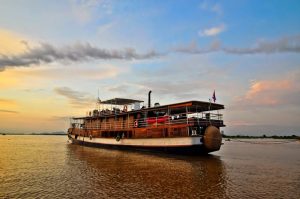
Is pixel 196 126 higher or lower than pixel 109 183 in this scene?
higher

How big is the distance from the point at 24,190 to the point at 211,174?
10.6 metres

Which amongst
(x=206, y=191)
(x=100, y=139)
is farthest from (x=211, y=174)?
(x=100, y=139)

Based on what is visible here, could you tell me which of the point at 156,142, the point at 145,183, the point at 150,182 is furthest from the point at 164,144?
the point at 145,183

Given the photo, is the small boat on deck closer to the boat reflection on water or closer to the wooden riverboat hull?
the wooden riverboat hull

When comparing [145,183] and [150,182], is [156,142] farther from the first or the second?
[145,183]

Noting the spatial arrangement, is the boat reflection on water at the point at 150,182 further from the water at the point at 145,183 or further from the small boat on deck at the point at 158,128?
the small boat on deck at the point at 158,128

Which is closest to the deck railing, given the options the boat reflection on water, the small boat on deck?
the small boat on deck

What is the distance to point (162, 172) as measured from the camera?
705 inches

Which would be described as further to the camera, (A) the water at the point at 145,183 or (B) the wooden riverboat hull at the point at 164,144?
(B) the wooden riverboat hull at the point at 164,144

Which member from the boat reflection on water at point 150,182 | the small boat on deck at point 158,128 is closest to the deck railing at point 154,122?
the small boat on deck at point 158,128

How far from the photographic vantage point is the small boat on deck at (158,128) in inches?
1046

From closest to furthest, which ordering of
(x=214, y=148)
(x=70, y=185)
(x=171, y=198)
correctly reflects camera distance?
(x=171, y=198), (x=70, y=185), (x=214, y=148)

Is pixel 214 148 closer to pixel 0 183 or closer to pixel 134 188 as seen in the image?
pixel 134 188

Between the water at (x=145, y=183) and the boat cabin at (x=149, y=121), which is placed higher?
the boat cabin at (x=149, y=121)
